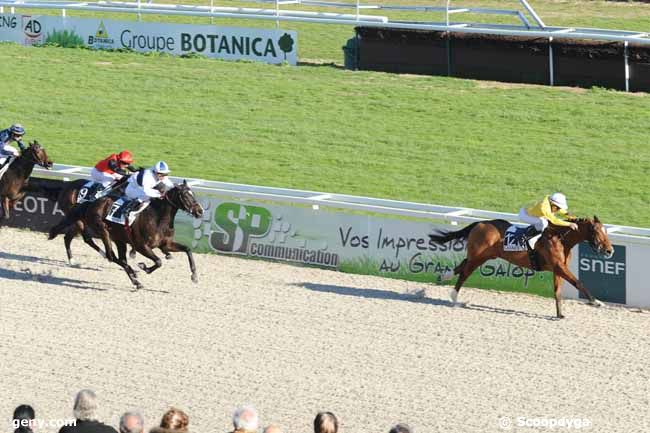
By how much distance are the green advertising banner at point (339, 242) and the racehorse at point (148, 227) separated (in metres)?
1.31

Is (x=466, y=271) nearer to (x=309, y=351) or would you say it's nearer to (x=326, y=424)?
(x=309, y=351)

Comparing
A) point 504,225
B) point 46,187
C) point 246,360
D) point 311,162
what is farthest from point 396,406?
point 311,162

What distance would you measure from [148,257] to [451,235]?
3.49 m

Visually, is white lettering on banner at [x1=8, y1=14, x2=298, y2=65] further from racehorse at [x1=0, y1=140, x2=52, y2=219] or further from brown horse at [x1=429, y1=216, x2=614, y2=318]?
brown horse at [x1=429, y1=216, x2=614, y2=318]

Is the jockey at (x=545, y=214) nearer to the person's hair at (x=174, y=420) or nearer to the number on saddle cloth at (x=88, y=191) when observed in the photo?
the number on saddle cloth at (x=88, y=191)

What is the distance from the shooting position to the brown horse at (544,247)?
1400 cm

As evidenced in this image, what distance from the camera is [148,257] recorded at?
616 inches

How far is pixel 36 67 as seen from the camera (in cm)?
2738

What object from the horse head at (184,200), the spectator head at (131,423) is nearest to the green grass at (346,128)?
the horse head at (184,200)

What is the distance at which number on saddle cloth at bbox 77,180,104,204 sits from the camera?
1627 cm

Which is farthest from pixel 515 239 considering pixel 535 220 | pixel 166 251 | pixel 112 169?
pixel 112 169

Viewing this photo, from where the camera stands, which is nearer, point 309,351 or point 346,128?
point 309,351

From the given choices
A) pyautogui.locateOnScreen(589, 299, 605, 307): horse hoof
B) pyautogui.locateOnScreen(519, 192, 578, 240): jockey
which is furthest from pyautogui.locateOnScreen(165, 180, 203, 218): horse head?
pyautogui.locateOnScreen(589, 299, 605, 307): horse hoof

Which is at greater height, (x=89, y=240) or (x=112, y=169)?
(x=112, y=169)
